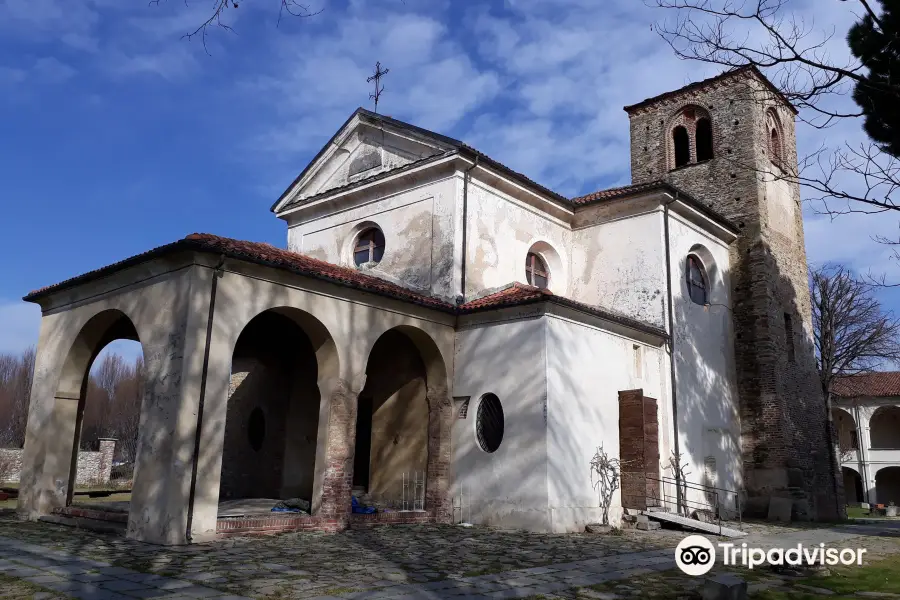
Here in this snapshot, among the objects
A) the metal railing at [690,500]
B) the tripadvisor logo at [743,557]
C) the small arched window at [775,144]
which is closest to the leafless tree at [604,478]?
the metal railing at [690,500]

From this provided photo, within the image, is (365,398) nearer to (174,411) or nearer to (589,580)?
(174,411)

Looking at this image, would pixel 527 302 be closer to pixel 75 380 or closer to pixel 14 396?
pixel 75 380

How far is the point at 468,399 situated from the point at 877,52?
8.22 meters

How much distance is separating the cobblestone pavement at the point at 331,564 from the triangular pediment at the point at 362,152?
8057 mm

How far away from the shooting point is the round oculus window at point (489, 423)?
12.5 metres

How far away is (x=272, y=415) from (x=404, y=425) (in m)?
3.12

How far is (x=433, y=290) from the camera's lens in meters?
14.2

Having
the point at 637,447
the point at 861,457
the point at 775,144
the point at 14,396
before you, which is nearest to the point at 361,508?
the point at 637,447

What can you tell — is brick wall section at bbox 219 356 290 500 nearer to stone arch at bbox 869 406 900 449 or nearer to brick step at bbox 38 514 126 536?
brick step at bbox 38 514 126 536

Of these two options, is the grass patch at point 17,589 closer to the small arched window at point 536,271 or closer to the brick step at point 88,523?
the brick step at point 88,523

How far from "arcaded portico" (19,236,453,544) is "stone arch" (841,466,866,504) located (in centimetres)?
3400

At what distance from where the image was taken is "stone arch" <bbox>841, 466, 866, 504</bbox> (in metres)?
38.0

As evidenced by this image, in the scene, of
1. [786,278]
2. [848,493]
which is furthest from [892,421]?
[786,278]

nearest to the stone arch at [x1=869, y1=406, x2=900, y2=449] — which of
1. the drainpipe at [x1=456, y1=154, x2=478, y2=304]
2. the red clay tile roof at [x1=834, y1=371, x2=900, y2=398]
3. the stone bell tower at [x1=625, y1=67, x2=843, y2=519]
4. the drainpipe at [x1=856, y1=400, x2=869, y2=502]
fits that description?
the drainpipe at [x1=856, y1=400, x2=869, y2=502]
